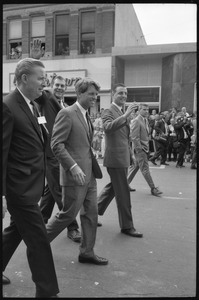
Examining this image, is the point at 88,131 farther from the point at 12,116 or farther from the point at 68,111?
the point at 12,116

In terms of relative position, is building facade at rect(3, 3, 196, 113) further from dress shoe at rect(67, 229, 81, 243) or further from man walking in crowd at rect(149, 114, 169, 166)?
dress shoe at rect(67, 229, 81, 243)

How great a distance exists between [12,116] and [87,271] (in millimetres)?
1796

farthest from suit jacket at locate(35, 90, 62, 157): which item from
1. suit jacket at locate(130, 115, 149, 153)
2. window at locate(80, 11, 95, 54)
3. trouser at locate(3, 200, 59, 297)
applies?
window at locate(80, 11, 95, 54)

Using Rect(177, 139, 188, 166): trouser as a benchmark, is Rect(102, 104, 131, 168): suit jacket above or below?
above

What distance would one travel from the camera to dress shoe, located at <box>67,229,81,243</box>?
3881 millimetres

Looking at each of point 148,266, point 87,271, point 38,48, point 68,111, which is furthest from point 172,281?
point 38,48

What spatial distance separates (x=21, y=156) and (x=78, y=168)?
0.82 meters

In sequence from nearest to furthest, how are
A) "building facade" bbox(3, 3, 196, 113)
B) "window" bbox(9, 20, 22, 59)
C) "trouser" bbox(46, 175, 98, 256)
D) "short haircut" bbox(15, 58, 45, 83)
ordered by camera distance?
1. "short haircut" bbox(15, 58, 45, 83)
2. "trouser" bbox(46, 175, 98, 256)
3. "building facade" bbox(3, 3, 196, 113)
4. "window" bbox(9, 20, 22, 59)

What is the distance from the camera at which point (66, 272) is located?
3.10 m

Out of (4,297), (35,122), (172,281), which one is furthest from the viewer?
(172,281)

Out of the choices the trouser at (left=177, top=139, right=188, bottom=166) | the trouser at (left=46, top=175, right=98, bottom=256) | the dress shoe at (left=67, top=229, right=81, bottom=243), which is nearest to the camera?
the trouser at (left=46, top=175, right=98, bottom=256)

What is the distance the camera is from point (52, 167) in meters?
4.00

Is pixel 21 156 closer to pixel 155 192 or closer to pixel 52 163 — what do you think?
pixel 52 163

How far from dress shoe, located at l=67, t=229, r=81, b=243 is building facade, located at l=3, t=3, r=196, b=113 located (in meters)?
13.1
